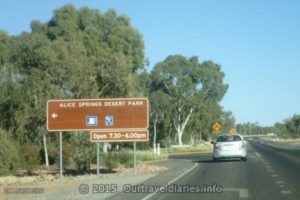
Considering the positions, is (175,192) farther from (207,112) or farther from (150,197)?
(207,112)

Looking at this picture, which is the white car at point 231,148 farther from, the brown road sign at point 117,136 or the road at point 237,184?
the brown road sign at point 117,136

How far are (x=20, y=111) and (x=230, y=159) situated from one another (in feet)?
44.5

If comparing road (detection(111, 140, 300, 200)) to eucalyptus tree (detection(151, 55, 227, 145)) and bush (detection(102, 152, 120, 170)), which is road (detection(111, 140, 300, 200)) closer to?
bush (detection(102, 152, 120, 170))

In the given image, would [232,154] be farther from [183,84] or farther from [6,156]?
[183,84]

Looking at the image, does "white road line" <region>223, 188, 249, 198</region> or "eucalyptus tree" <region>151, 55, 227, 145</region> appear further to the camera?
"eucalyptus tree" <region>151, 55, 227, 145</region>

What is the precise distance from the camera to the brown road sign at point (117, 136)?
26.0 metres

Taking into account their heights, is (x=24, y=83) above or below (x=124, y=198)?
above

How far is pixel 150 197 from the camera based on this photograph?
1684 centimetres

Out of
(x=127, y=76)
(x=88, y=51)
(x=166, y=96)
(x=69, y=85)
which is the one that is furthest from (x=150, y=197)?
(x=166, y=96)

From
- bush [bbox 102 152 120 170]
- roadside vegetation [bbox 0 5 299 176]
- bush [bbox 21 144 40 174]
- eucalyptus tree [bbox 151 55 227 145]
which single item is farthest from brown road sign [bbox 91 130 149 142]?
eucalyptus tree [bbox 151 55 227 145]

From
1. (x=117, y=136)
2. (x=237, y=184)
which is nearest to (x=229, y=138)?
(x=117, y=136)

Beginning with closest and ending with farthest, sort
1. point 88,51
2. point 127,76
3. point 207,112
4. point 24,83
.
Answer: point 24,83 → point 127,76 → point 88,51 → point 207,112

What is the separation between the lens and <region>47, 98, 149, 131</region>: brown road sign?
25.5 metres

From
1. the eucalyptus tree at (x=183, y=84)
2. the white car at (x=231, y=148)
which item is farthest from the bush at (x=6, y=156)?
the eucalyptus tree at (x=183, y=84)
